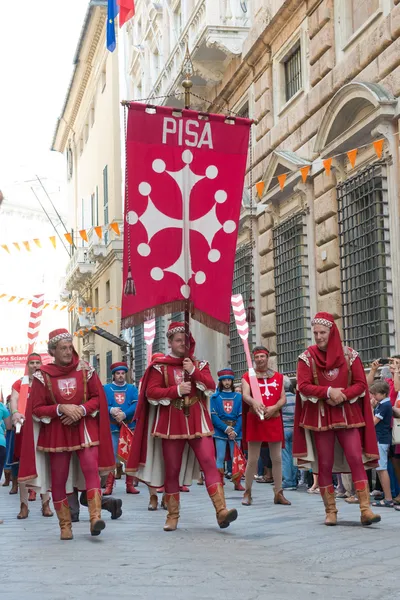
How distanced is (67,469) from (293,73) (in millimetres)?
11109

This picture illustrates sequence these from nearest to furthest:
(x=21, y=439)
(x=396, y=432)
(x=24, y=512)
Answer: (x=21, y=439) → (x=396, y=432) → (x=24, y=512)

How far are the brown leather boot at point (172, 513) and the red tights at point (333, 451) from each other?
121 centimetres

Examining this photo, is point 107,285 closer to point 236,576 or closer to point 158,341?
point 158,341

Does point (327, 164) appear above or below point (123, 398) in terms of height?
above

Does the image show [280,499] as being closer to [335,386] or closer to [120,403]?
[335,386]

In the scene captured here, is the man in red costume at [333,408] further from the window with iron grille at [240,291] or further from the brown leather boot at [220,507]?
the window with iron grille at [240,291]

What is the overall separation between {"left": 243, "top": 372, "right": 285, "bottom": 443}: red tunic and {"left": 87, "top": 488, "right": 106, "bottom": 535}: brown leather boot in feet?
10.00

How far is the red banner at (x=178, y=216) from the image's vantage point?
909 centimetres

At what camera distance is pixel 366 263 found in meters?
14.1

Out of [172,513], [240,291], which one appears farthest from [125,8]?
[172,513]

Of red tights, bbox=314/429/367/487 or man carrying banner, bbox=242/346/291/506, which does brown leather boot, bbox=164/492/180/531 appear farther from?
man carrying banner, bbox=242/346/291/506

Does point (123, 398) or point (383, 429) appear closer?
→ point (383, 429)

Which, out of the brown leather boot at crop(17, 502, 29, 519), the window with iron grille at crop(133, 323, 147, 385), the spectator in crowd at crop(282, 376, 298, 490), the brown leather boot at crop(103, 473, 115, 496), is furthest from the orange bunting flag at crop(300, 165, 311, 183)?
the window with iron grille at crop(133, 323, 147, 385)

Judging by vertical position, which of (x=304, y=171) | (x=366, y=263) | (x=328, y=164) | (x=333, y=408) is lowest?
(x=333, y=408)
